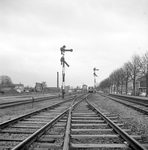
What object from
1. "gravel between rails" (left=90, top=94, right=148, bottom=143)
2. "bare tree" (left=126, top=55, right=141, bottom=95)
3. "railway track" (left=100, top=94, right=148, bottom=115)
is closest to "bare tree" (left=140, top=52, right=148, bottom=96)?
"bare tree" (left=126, top=55, right=141, bottom=95)

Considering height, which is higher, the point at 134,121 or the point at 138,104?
the point at 134,121

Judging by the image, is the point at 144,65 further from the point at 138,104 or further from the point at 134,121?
the point at 134,121

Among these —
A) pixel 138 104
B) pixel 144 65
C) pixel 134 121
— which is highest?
pixel 144 65

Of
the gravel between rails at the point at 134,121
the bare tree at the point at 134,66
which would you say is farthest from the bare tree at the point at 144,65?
the gravel between rails at the point at 134,121

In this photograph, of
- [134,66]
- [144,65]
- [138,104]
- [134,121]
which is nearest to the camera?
[134,121]

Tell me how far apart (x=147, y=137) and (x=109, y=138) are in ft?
4.06

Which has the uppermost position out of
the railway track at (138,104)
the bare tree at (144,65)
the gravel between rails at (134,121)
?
the bare tree at (144,65)

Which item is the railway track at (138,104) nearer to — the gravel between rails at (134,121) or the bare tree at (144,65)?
the gravel between rails at (134,121)

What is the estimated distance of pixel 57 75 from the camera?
342ft

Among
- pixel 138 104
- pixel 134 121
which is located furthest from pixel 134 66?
pixel 134 121

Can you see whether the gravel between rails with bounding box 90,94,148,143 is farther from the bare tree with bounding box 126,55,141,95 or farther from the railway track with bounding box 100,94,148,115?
the bare tree with bounding box 126,55,141,95

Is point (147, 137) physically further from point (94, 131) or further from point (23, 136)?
point (23, 136)

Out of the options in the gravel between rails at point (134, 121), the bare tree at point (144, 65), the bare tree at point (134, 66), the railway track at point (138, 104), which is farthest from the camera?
the bare tree at point (134, 66)

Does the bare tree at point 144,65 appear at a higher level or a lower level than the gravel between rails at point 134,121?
higher
